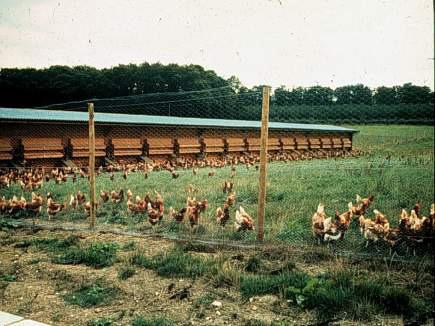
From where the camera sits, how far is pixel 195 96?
151ft

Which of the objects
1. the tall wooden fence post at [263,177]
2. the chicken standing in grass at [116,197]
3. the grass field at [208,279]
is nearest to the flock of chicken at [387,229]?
the grass field at [208,279]

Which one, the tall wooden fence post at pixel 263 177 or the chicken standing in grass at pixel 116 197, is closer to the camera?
the tall wooden fence post at pixel 263 177

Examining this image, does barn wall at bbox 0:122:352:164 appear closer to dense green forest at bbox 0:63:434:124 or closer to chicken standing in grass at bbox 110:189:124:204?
dense green forest at bbox 0:63:434:124

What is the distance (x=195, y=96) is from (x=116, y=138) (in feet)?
93.0

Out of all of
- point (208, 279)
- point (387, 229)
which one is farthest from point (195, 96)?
point (208, 279)

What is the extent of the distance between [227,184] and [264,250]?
13.8ft

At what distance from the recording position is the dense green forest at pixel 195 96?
222 inches

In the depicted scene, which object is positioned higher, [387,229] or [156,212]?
[387,229]

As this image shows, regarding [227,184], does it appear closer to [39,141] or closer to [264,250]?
[264,250]

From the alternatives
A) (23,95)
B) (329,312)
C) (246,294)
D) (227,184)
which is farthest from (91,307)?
(23,95)

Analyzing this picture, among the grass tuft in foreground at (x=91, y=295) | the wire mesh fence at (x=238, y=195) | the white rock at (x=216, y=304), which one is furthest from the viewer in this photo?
the wire mesh fence at (x=238, y=195)

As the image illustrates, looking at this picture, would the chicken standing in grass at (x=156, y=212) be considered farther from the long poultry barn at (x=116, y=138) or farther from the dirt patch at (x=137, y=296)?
the long poultry barn at (x=116, y=138)

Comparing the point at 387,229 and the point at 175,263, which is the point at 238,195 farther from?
the point at 387,229

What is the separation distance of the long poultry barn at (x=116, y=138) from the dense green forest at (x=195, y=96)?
1.32 m
